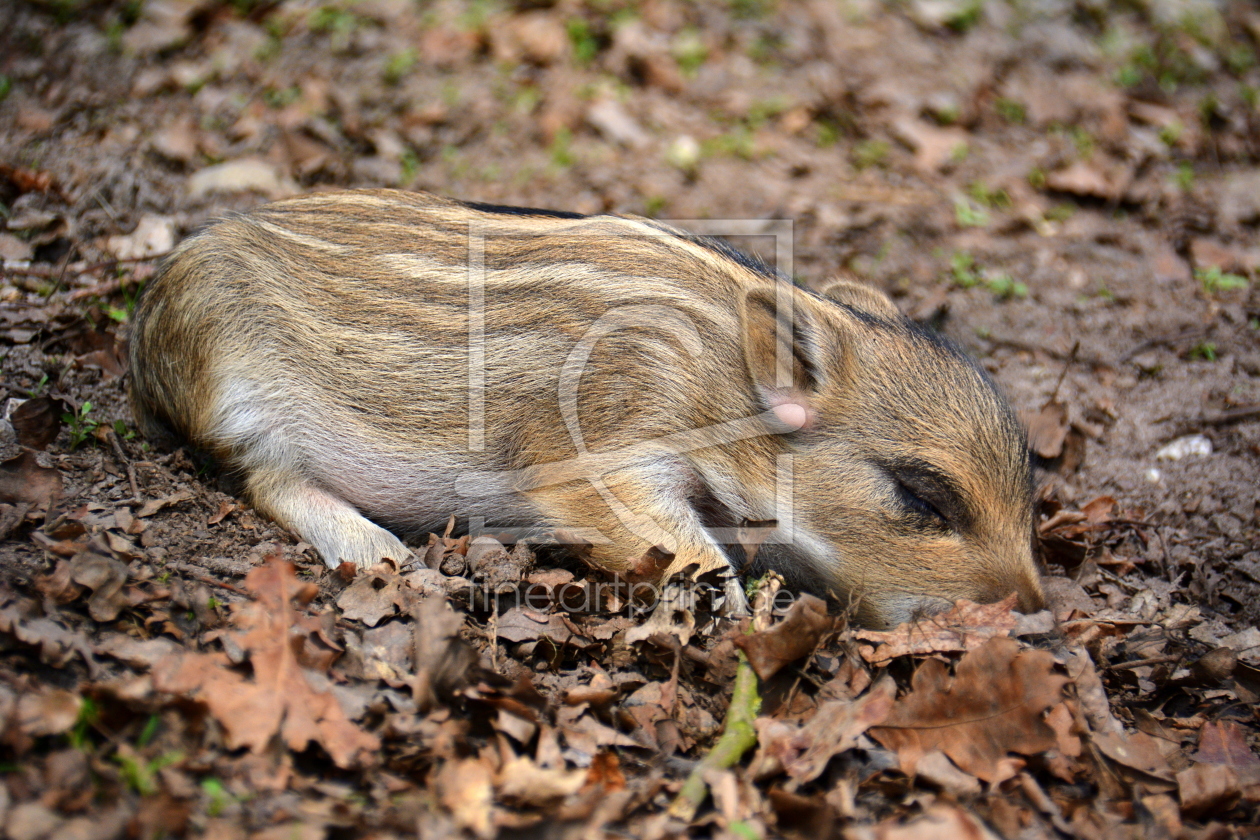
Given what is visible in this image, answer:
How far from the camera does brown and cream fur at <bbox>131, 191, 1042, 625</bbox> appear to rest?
3.10 meters

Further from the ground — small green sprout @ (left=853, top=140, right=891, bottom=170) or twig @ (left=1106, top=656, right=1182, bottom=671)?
small green sprout @ (left=853, top=140, right=891, bottom=170)

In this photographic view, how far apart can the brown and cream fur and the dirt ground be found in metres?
0.28

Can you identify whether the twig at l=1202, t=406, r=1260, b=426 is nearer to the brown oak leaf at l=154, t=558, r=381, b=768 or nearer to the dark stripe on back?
the dark stripe on back

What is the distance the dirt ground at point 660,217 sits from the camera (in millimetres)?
2092

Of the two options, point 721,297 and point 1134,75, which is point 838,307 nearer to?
point 721,297

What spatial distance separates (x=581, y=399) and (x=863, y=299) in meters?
1.26

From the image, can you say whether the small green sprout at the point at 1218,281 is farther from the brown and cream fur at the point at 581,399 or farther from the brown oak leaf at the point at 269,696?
the brown oak leaf at the point at 269,696

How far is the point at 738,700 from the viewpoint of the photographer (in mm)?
2479

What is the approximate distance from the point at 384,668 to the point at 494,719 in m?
0.38

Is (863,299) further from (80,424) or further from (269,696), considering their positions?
(80,424)

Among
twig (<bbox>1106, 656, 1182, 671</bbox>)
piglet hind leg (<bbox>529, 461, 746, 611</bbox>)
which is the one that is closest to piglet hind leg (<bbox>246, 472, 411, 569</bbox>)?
piglet hind leg (<bbox>529, 461, 746, 611</bbox>)

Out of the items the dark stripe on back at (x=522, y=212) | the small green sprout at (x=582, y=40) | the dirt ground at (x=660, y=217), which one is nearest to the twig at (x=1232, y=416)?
the dirt ground at (x=660, y=217)

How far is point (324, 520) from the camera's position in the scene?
340 centimetres

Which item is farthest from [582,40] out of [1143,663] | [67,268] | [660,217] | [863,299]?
[1143,663]
